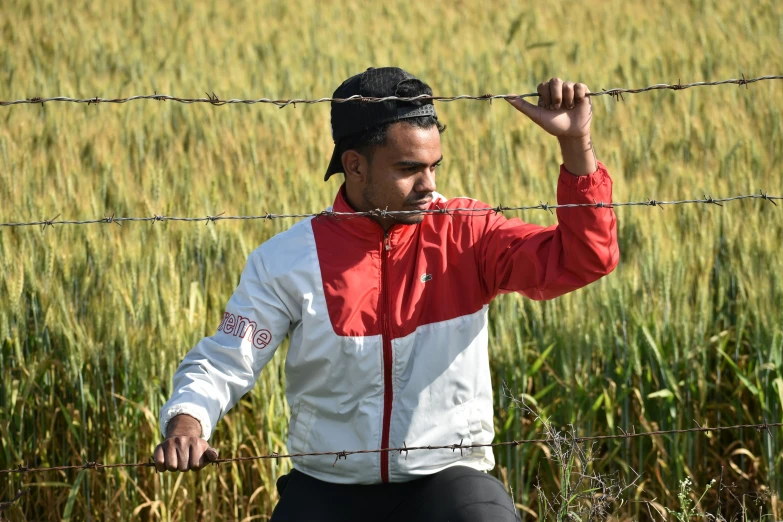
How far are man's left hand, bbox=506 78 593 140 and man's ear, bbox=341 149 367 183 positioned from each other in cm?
43

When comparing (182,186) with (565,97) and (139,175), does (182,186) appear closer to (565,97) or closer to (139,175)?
(139,175)

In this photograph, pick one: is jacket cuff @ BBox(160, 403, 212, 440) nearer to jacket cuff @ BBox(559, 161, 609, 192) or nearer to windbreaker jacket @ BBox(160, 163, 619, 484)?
windbreaker jacket @ BBox(160, 163, 619, 484)

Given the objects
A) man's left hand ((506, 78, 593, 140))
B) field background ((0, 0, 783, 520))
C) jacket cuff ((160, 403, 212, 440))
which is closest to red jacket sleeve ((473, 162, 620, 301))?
man's left hand ((506, 78, 593, 140))

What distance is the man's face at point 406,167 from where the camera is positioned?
2.35m

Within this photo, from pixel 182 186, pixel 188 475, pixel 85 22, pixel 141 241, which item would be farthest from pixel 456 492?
pixel 85 22

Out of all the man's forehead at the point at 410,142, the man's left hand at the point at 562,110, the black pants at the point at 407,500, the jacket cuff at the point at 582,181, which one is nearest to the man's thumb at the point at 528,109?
the man's left hand at the point at 562,110

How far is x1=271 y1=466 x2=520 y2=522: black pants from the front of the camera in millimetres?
2232

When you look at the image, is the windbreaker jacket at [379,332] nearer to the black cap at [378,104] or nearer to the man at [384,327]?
the man at [384,327]

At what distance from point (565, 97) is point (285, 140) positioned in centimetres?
384

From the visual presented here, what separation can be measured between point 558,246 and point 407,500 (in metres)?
0.66

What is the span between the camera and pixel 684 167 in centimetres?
523

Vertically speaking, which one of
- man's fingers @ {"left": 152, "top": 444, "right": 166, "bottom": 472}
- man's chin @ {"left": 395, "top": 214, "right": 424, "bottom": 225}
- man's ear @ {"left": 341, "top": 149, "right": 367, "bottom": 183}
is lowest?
man's fingers @ {"left": 152, "top": 444, "right": 166, "bottom": 472}

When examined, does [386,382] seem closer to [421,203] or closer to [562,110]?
[421,203]

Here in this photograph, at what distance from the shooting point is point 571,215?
7.11 ft
